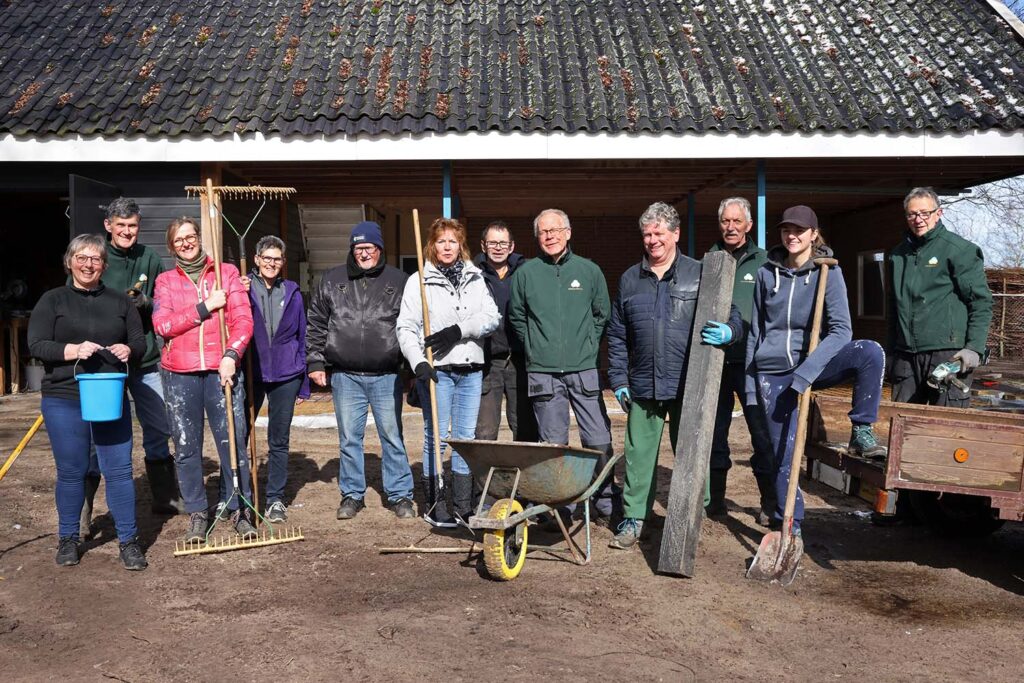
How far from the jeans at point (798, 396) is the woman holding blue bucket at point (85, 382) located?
3271mm

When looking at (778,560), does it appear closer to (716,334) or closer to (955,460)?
(955,460)

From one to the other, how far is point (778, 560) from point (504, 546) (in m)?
1.34

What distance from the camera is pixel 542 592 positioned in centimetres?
417

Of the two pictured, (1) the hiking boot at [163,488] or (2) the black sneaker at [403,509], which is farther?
(1) the hiking boot at [163,488]

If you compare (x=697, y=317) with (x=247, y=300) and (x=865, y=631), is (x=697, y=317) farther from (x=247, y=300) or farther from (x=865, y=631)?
(x=247, y=300)

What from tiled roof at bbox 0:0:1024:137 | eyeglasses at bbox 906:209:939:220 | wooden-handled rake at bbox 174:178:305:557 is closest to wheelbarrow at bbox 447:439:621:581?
wooden-handled rake at bbox 174:178:305:557

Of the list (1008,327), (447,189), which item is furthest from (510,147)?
(1008,327)

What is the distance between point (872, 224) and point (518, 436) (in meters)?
12.2

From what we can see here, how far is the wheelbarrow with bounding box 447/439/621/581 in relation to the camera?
164 inches

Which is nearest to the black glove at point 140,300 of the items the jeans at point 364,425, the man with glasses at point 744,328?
the jeans at point 364,425

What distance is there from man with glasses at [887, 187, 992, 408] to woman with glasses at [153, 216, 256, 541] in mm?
3696

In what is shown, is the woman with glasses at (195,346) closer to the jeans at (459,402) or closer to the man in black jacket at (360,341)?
the man in black jacket at (360,341)

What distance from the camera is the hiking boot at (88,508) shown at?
16.7ft

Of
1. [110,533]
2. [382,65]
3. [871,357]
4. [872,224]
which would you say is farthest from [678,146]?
[872,224]
